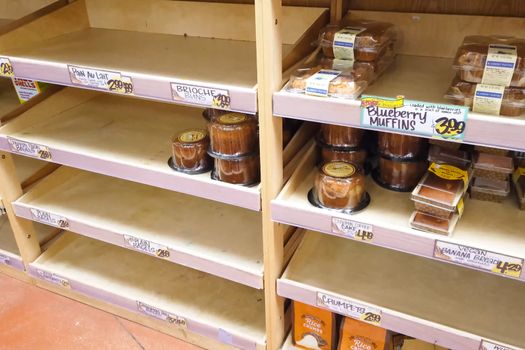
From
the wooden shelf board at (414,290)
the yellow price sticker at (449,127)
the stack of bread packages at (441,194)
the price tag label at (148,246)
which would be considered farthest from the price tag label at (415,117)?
the price tag label at (148,246)

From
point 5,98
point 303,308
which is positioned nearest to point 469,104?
point 303,308

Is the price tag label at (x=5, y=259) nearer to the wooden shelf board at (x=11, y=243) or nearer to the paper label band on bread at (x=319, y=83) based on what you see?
the wooden shelf board at (x=11, y=243)

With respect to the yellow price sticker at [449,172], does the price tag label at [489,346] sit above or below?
below

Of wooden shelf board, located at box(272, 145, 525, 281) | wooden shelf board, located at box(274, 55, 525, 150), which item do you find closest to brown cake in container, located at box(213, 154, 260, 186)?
wooden shelf board, located at box(272, 145, 525, 281)

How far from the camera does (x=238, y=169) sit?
1507 mm

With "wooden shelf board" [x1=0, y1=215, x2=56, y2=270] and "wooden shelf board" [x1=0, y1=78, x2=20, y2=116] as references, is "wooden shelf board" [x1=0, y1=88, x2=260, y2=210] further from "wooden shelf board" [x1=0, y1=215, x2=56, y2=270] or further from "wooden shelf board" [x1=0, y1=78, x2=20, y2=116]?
"wooden shelf board" [x1=0, y1=215, x2=56, y2=270]

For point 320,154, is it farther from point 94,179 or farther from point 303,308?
point 94,179

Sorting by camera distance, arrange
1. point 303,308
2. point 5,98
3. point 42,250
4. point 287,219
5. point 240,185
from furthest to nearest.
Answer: point 5,98
point 42,250
point 303,308
point 240,185
point 287,219

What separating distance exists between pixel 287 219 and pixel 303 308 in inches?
17.3

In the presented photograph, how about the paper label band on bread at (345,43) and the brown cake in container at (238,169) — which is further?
the brown cake in container at (238,169)

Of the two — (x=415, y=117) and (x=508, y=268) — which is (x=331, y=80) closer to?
(x=415, y=117)

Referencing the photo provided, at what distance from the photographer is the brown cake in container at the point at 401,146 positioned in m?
1.40

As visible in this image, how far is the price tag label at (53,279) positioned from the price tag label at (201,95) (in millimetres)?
1143

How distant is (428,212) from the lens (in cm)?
129
